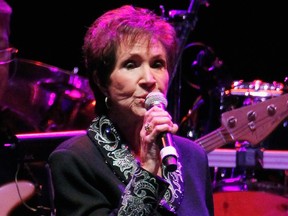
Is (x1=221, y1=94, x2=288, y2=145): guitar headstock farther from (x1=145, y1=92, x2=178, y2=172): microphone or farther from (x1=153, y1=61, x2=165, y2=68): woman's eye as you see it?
(x1=145, y1=92, x2=178, y2=172): microphone

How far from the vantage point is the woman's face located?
216 centimetres

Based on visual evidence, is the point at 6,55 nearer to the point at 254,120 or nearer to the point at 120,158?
the point at 120,158

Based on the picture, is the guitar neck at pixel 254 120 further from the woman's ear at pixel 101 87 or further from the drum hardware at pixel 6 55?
the woman's ear at pixel 101 87

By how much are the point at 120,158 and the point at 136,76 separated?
0.29 m

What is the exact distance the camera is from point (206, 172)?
8.26 ft

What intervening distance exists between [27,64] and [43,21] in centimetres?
199

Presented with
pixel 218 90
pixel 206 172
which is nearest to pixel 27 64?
pixel 218 90

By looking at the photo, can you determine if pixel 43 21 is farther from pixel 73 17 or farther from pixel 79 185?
pixel 79 185

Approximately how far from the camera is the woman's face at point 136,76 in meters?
2.16

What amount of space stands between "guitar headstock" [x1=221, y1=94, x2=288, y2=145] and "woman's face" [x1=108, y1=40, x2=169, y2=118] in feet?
5.52

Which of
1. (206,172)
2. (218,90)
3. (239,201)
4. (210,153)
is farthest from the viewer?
(218,90)

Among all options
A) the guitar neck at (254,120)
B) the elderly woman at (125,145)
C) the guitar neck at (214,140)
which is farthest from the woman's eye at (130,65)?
the guitar neck at (254,120)

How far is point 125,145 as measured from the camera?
2.27 meters

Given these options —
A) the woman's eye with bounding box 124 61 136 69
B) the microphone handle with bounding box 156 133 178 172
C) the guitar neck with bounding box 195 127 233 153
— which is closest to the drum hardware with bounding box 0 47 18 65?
the woman's eye with bounding box 124 61 136 69
